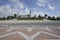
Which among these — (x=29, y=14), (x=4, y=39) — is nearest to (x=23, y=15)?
(x=29, y=14)

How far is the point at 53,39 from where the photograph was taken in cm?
884

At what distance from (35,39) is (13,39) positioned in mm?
1866

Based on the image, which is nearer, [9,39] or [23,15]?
[9,39]

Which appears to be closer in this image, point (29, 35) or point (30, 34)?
point (29, 35)

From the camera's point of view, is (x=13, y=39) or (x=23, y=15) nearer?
(x=13, y=39)

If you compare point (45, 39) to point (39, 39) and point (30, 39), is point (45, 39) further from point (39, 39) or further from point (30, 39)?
point (30, 39)

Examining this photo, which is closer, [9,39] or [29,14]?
[9,39]

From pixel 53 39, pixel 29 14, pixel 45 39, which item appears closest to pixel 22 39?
pixel 45 39

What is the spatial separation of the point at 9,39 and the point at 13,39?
0.37 m

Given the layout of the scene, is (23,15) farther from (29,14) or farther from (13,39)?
(13,39)

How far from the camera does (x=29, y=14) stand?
2125 inches

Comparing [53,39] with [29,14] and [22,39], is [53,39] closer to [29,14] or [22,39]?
[22,39]

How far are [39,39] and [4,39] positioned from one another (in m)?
2.99

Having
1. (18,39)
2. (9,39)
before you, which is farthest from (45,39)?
(9,39)
